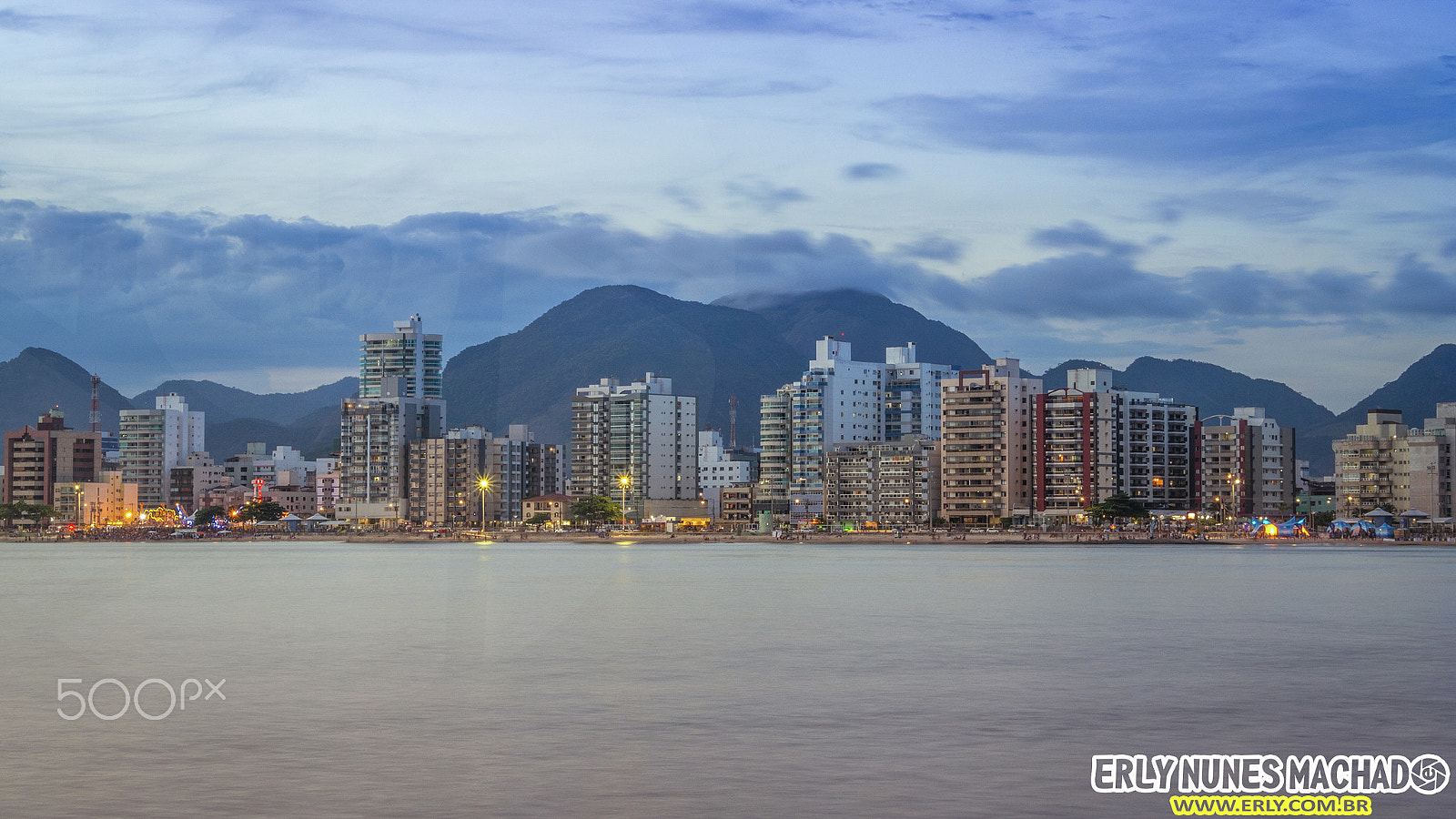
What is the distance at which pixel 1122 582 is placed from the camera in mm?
90312

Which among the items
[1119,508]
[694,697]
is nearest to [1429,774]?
[694,697]

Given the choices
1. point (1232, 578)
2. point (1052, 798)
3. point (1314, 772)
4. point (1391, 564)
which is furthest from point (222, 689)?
point (1391, 564)

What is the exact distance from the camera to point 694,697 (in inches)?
1359

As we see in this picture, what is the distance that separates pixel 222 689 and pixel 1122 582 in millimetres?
65650

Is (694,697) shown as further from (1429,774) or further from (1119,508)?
(1119,508)

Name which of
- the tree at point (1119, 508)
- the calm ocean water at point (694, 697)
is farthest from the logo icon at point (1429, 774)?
the tree at point (1119, 508)

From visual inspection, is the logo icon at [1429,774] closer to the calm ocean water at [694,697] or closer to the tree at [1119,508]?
the calm ocean water at [694,697]

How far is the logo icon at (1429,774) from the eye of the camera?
23047 mm

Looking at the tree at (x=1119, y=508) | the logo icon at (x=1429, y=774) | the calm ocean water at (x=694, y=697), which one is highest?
the tree at (x=1119, y=508)

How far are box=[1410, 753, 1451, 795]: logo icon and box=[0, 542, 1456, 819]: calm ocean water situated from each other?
1.36m

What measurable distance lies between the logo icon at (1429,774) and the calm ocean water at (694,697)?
4.45 feet

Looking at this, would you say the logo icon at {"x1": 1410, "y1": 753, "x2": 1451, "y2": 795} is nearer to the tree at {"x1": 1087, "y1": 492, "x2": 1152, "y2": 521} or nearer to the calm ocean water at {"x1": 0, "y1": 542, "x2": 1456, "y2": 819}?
the calm ocean water at {"x1": 0, "y1": 542, "x2": 1456, "y2": 819}

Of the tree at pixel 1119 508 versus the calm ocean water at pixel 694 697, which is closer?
the calm ocean water at pixel 694 697

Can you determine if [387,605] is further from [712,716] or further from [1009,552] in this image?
[1009,552]
